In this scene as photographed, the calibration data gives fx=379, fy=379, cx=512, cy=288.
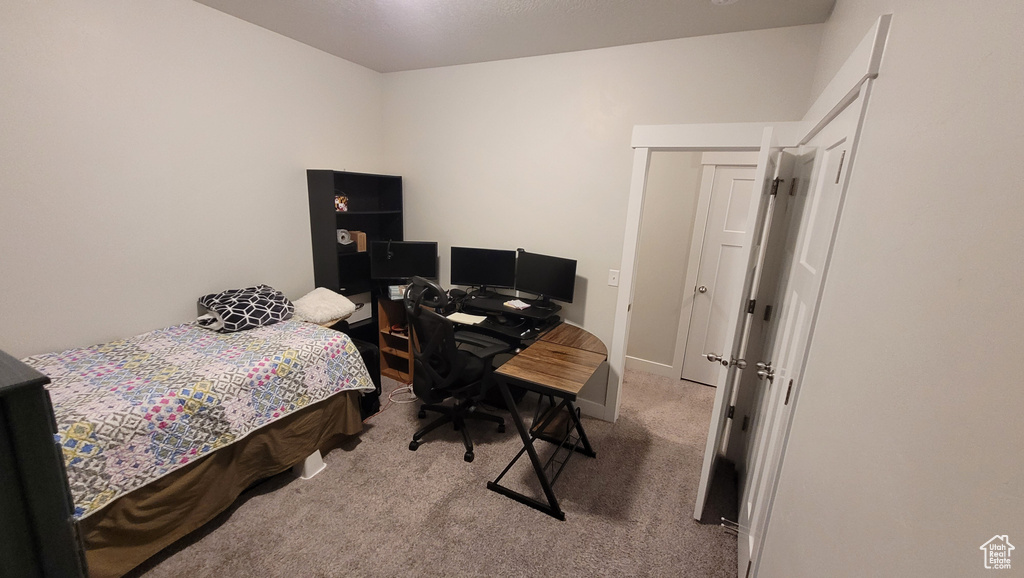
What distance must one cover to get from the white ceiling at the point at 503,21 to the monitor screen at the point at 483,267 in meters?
1.51

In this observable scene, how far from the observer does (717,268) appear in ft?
11.1

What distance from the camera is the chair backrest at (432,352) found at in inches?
89.4

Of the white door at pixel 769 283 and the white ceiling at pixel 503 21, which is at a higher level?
the white ceiling at pixel 503 21

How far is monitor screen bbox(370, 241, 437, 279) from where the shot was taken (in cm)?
333

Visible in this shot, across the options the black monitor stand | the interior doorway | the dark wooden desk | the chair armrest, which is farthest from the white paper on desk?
the interior doorway

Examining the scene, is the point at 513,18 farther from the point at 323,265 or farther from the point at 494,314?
the point at 323,265

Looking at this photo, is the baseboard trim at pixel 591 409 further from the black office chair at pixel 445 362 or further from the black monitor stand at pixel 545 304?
the black office chair at pixel 445 362

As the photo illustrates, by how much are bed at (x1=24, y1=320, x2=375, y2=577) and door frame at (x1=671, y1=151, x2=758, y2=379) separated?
2882 mm

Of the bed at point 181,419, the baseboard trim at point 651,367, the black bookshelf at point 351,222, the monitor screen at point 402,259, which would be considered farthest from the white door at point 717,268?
the bed at point 181,419

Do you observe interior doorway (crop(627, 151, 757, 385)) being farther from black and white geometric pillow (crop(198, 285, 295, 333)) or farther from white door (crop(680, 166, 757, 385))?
black and white geometric pillow (crop(198, 285, 295, 333))

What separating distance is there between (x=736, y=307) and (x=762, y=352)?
Answer: 0.50 metres

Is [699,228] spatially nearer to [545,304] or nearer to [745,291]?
[545,304]

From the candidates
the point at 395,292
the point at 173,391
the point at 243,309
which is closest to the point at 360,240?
the point at 395,292

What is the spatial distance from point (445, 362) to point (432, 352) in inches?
4.1
